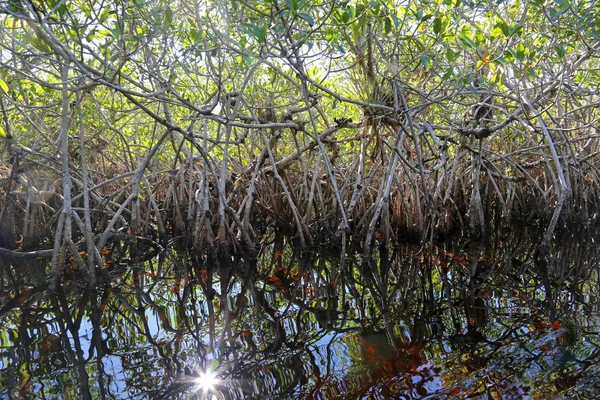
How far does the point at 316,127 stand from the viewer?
5.62 meters

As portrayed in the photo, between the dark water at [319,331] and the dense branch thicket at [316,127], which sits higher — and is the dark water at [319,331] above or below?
below

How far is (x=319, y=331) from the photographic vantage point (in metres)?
3.05

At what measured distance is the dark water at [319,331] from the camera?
232 centimetres

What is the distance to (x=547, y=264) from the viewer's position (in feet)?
14.5

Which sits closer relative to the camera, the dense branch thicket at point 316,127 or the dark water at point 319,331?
the dark water at point 319,331

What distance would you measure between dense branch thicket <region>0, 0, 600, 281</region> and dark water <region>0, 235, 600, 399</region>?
0.48 meters

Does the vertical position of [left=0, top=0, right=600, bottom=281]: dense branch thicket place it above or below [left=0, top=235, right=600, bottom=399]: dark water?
above

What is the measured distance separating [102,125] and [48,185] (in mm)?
984

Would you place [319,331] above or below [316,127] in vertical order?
below

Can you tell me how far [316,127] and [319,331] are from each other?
299 cm

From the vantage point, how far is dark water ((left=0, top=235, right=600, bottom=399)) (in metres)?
2.32

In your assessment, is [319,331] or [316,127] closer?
[319,331]

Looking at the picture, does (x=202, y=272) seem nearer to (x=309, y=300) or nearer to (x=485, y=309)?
(x=309, y=300)

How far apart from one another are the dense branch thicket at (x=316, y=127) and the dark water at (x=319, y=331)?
481 millimetres
